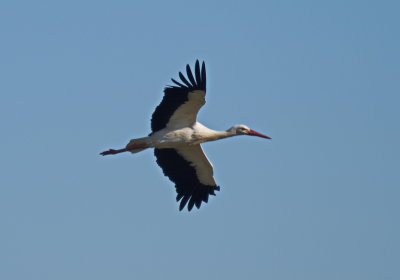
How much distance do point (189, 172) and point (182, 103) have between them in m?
1.85

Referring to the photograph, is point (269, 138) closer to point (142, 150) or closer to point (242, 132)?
point (242, 132)

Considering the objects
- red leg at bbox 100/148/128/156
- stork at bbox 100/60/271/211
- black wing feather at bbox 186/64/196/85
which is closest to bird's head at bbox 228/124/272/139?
stork at bbox 100/60/271/211

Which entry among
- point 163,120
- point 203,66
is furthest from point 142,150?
point 203,66

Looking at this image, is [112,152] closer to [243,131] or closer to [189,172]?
[189,172]

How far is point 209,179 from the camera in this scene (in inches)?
871

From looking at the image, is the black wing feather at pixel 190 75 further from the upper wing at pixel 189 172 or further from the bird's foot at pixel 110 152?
the bird's foot at pixel 110 152

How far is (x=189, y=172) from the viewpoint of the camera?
22000mm

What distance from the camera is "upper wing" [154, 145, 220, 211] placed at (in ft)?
71.3

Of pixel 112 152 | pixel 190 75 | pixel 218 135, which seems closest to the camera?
pixel 190 75

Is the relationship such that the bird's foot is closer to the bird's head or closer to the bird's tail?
the bird's tail

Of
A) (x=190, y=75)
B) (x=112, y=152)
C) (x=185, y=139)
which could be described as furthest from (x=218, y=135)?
(x=112, y=152)

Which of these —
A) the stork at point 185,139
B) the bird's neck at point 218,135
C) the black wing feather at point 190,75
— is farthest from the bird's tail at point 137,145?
the black wing feather at point 190,75

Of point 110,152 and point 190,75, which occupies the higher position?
point 190,75

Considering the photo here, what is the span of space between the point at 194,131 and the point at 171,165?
3.60 ft
